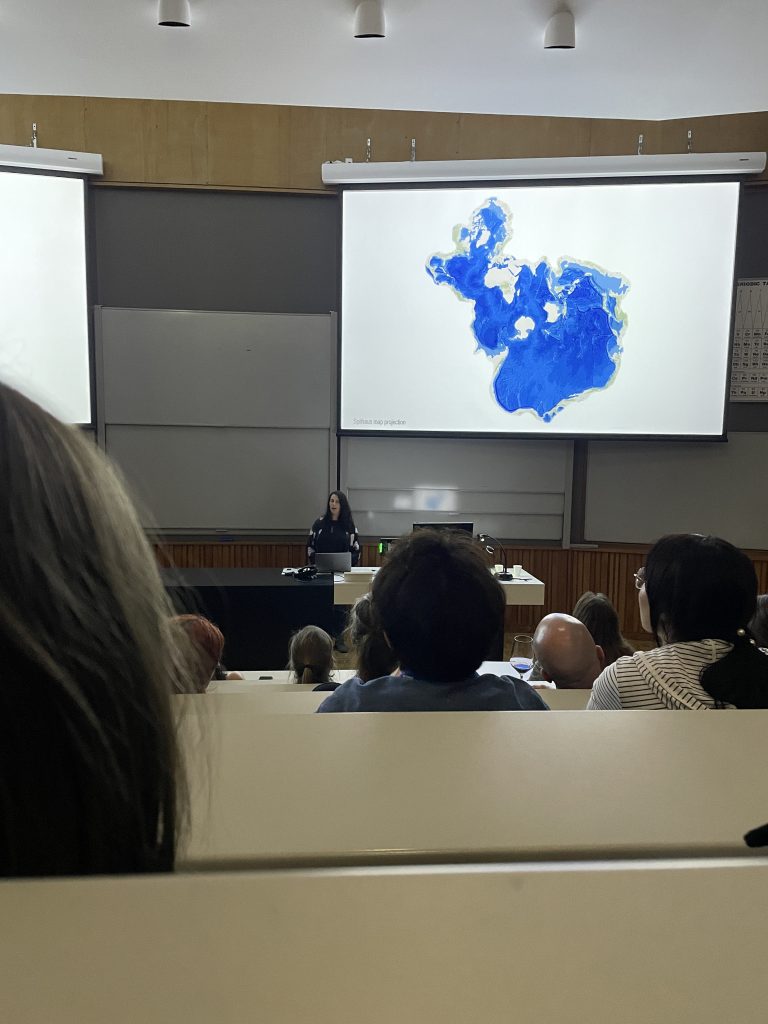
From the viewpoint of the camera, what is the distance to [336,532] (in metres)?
5.49

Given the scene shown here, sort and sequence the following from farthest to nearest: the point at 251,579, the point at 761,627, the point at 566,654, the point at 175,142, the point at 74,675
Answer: the point at 175,142, the point at 251,579, the point at 761,627, the point at 566,654, the point at 74,675

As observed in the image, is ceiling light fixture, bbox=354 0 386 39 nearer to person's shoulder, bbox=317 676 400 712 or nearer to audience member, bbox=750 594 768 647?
audience member, bbox=750 594 768 647

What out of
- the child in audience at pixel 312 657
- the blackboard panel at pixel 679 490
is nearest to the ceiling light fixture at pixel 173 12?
the child in audience at pixel 312 657

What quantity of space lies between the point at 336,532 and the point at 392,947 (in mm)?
5155

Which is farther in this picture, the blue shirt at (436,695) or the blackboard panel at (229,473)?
the blackboard panel at (229,473)

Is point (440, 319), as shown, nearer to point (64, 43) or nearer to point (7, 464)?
point (64, 43)

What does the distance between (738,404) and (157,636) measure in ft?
20.2

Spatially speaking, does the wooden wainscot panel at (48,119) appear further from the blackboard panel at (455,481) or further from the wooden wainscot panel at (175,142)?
the blackboard panel at (455,481)

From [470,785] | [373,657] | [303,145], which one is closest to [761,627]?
[373,657]

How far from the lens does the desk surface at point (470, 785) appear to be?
44 centimetres

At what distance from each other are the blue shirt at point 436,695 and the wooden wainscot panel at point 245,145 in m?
5.50

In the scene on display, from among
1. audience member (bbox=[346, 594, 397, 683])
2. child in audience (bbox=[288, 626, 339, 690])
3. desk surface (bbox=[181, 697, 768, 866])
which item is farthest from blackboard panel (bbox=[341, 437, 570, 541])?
desk surface (bbox=[181, 697, 768, 866])

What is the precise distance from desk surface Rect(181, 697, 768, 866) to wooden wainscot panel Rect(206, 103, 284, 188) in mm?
6068

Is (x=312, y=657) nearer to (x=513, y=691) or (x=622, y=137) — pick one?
(x=513, y=691)
